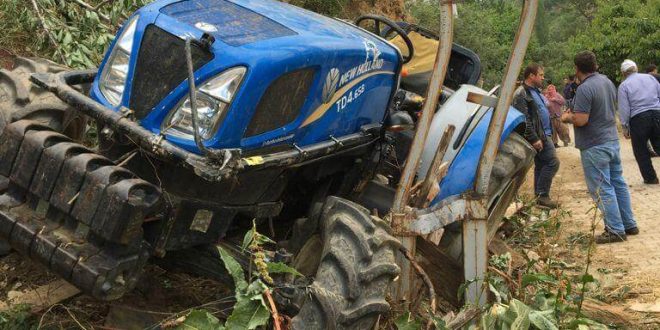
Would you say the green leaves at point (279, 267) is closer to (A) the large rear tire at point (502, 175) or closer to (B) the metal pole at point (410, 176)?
(B) the metal pole at point (410, 176)

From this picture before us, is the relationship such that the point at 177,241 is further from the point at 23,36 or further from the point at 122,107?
the point at 23,36

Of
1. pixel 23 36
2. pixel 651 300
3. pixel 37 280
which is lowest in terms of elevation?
pixel 37 280

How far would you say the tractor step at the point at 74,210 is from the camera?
3.74m

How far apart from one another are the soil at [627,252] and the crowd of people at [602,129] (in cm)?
22

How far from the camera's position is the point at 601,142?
7.82m

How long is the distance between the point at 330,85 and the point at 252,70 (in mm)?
699

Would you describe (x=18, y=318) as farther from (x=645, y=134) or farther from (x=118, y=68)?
(x=645, y=134)

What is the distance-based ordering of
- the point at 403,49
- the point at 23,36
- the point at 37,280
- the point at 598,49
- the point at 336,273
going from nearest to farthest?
1. the point at 336,273
2. the point at 37,280
3. the point at 403,49
4. the point at 23,36
5. the point at 598,49

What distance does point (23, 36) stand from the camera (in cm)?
840

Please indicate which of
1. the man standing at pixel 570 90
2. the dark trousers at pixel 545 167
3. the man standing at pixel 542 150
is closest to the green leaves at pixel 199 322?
the man standing at pixel 542 150

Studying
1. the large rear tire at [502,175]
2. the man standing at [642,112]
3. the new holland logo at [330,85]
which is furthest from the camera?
the man standing at [642,112]

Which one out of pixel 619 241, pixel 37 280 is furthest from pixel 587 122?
pixel 37 280

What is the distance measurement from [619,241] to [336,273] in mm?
4705

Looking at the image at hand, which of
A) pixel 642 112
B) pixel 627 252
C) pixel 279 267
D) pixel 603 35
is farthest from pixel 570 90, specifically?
pixel 603 35
